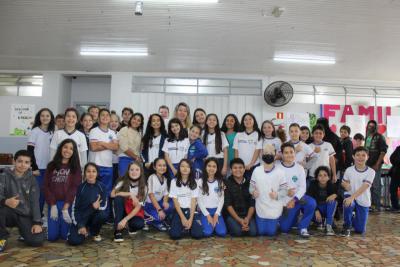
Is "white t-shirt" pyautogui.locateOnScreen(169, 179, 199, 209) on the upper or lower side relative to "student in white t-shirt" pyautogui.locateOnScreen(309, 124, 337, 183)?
lower

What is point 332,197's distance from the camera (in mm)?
3402

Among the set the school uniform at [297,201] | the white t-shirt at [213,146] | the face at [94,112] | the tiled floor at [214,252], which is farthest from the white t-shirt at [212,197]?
the face at [94,112]

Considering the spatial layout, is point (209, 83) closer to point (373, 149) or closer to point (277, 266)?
point (373, 149)

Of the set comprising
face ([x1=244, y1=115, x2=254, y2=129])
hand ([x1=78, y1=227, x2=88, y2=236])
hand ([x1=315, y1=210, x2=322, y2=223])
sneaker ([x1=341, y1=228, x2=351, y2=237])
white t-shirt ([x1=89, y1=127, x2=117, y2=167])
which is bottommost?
sneaker ([x1=341, y1=228, x2=351, y2=237])

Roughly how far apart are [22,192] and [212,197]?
184 centimetres

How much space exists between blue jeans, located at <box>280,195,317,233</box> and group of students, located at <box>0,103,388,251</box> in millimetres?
11

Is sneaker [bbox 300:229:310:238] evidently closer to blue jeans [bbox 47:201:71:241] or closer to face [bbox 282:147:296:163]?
face [bbox 282:147:296:163]

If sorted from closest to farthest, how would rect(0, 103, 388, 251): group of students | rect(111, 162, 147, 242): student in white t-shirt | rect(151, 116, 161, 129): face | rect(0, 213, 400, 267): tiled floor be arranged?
1. rect(0, 213, 400, 267): tiled floor
2. rect(0, 103, 388, 251): group of students
3. rect(111, 162, 147, 242): student in white t-shirt
4. rect(151, 116, 161, 129): face

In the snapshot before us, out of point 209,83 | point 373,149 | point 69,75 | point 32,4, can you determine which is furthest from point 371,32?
point 69,75

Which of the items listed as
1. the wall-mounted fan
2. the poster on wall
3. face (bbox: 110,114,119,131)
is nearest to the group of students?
face (bbox: 110,114,119,131)

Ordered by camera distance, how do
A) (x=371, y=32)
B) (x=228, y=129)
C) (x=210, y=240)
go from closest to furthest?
(x=210, y=240)
(x=228, y=129)
(x=371, y=32)

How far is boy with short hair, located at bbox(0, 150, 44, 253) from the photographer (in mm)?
2674

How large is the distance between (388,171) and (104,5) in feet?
17.5

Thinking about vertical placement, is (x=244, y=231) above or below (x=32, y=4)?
below
